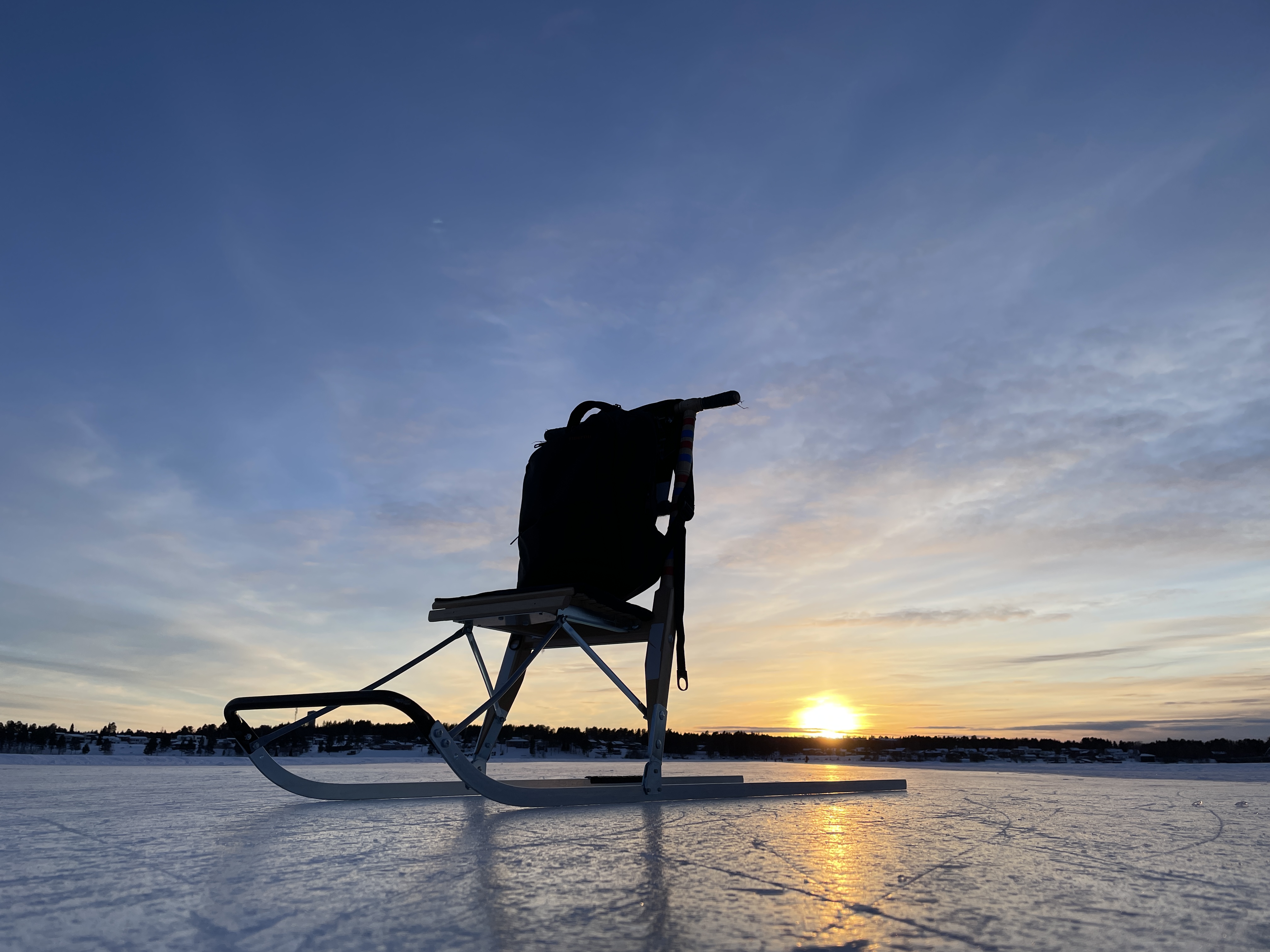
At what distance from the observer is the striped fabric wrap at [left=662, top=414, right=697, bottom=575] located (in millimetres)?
4836

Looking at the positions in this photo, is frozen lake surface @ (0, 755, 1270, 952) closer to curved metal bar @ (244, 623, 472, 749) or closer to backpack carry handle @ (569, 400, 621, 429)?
curved metal bar @ (244, 623, 472, 749)

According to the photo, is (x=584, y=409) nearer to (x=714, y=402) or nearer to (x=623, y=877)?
(x=714, y=402)

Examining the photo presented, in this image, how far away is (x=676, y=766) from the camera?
10133 millimetres

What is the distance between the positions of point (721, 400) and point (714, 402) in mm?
52

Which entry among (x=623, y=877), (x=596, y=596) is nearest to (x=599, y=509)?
(x=596, y=596)

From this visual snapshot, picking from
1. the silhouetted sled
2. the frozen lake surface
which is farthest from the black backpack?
the frozen lake surface

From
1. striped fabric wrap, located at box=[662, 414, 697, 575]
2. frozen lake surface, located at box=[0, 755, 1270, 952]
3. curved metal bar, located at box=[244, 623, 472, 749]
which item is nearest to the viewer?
frozen lake surface, located at box=[0, 755, 1270, 952]

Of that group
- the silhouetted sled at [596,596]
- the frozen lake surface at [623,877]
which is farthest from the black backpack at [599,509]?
the frozen lake surface at [623,877]

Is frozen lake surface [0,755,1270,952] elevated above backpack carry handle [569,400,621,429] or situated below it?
below

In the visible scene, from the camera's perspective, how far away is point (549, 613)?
→ 12.4 feet

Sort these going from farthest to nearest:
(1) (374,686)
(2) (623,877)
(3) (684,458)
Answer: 1. (3) (684,458)
2. (1) (374,686)
3. (2) (623,877)

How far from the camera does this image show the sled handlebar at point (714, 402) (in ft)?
16.4

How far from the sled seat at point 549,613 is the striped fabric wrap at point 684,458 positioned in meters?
0.89

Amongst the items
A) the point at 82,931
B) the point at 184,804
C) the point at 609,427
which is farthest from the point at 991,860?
the point at 184,804
